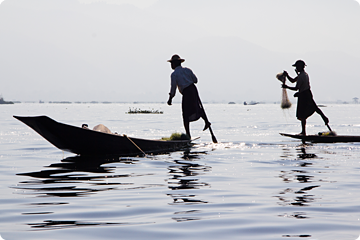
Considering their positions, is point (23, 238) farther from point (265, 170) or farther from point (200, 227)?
point (265, 170)

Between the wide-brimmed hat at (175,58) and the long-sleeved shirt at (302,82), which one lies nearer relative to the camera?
the wide-brimmed hat at (175,58)

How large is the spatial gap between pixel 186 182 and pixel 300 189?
1773 mm

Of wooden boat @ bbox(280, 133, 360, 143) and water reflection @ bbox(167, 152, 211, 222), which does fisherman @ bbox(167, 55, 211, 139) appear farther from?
wooden boat @ bbox(280, 133, 360, 143)

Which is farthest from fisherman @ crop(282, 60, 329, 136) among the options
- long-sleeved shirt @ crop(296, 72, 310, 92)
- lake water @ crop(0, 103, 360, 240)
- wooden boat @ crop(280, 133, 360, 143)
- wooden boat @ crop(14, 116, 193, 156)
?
wooden boat @ crop(14, 116, 193, 156)

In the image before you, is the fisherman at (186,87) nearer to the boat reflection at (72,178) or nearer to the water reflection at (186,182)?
the water reflection at (186,182)

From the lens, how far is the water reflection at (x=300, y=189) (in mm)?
5004

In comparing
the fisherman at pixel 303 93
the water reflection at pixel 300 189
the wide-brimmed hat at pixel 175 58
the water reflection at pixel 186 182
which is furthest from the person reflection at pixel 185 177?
the fisherman at pixel 303 93

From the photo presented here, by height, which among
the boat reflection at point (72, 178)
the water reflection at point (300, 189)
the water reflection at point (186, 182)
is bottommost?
the water reflection at point (300, 189)

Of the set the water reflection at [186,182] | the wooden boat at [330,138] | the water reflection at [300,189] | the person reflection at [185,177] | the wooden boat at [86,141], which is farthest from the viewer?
the wooden boat at [330,138]

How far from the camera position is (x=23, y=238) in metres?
3.68

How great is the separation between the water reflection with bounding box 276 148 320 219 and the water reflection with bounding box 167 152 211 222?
3.54 ft

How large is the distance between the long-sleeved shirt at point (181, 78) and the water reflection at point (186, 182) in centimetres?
226

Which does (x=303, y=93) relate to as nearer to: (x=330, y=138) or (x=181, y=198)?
(x=330, y=138)

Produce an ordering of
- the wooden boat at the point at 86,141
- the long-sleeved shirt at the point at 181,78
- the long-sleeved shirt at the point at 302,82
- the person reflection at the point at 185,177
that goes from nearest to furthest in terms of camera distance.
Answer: the person reflection at the point at 185,177
the wooden boat at the point at 86,141
the long-sleeved shirt at the point at 181,78
the long-sleeved shirt at the point at 302,82
